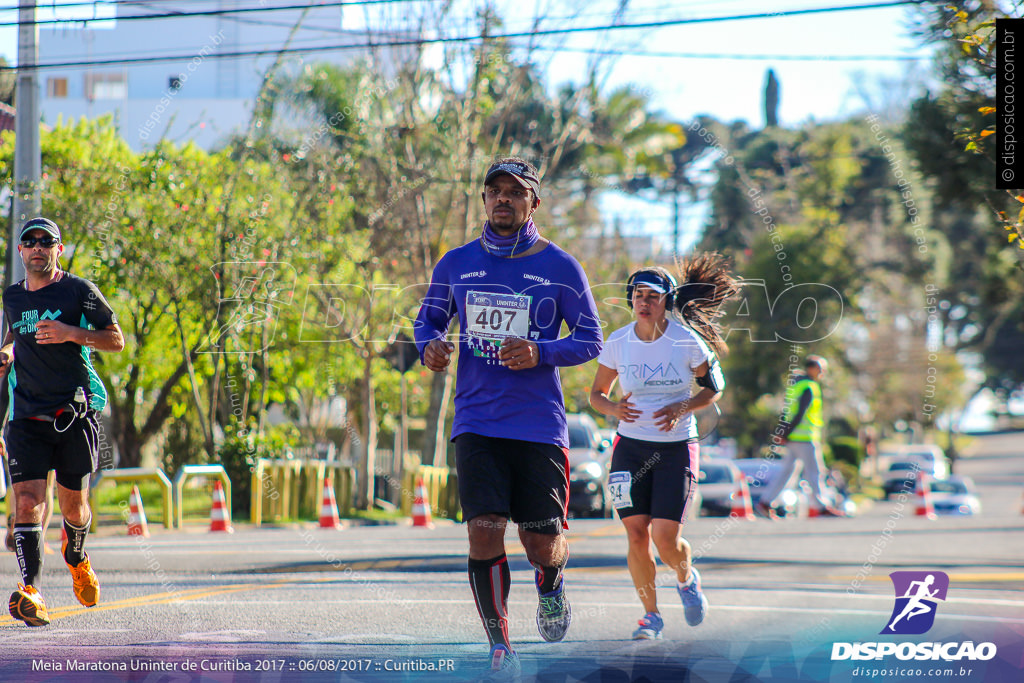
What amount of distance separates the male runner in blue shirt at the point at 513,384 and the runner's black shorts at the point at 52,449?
2.00 meters

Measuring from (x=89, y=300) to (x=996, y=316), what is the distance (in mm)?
51671

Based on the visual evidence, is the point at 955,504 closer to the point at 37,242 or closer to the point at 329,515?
the point at 329,515

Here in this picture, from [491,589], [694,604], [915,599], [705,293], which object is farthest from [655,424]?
[491,589]

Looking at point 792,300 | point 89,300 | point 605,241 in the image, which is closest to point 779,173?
point 792,300

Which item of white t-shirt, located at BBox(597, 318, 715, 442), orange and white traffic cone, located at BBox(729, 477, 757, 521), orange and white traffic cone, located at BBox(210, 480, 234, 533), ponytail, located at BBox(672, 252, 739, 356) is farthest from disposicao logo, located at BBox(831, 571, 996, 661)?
orange and white traffic cone, located at BBox(729, 477, 757, 521)

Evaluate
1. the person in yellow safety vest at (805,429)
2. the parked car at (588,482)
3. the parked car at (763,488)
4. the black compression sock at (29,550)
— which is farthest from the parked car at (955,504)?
the black compression sock at (29,550)

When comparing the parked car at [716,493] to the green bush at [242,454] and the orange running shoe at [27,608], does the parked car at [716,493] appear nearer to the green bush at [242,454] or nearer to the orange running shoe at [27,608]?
the green bush at [242,454]

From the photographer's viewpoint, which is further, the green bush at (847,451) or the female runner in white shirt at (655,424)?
the green bush at (847,451)

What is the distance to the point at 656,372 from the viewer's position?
6.59m

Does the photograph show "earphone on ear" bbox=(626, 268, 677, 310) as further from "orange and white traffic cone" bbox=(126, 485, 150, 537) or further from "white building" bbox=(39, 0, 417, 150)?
"white building" bbox=(39, 0, 417, 150)

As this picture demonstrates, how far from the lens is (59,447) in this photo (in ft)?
19.8

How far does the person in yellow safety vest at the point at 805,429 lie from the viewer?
13.4 meters

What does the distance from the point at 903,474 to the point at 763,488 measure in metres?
20.1

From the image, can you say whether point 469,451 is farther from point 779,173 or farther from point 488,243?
point 779,173
